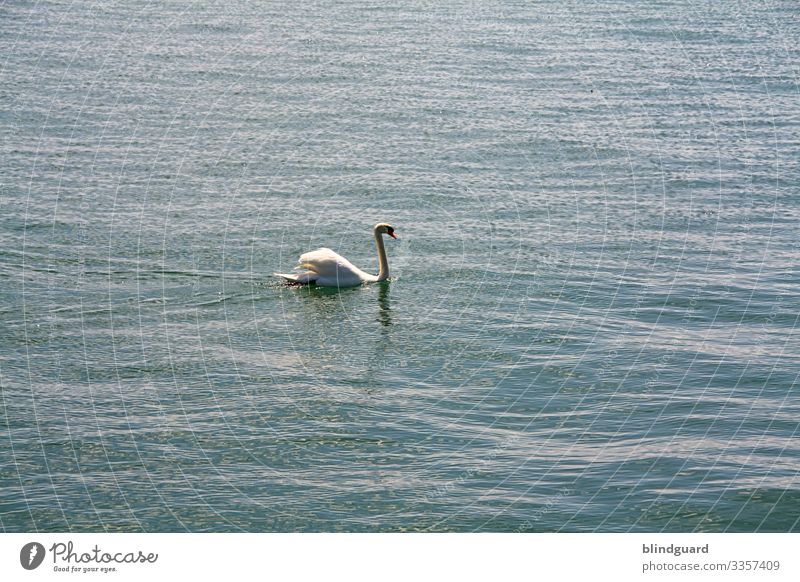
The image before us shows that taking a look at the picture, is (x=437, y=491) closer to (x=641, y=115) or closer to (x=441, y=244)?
(x=441, y=244)

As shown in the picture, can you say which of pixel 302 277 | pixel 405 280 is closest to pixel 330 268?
pixel 302 277

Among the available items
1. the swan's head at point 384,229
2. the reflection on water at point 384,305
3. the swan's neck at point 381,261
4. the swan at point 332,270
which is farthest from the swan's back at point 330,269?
the swan's head at point 384,229

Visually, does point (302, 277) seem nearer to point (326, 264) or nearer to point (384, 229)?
point (326, 264)

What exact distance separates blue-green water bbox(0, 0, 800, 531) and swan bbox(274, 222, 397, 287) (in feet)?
0.79

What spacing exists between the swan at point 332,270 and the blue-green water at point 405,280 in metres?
0.24

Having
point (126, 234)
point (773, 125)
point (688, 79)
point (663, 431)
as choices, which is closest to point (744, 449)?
point (663, 431)

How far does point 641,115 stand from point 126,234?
595 inches

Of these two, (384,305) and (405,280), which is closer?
(384,305)

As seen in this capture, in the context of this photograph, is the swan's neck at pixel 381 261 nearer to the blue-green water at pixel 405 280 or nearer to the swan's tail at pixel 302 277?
the blue-green water at pixel 405 280

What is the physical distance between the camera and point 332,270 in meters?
26.1

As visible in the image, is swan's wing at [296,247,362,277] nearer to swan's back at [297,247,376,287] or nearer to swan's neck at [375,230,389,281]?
swan's back at [297,247,376,287]

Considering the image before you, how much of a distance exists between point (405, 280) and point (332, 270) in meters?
1.44

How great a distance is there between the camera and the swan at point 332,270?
26.0 m

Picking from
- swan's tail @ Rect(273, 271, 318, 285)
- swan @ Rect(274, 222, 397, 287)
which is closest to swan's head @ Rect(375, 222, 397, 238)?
swan @ Rect(274, 222, 397, 287)
